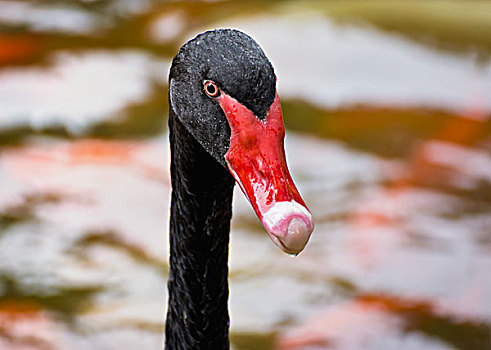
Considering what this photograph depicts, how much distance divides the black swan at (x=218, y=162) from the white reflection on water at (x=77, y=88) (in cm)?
178

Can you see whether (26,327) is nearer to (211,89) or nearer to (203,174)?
(203,174)

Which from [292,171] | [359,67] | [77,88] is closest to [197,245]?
[292,171]

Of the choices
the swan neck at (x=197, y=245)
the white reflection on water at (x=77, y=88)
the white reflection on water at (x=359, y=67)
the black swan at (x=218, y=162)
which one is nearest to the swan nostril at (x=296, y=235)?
the black swan at (x=218, y=162)

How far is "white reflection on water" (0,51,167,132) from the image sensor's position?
11.3 ft

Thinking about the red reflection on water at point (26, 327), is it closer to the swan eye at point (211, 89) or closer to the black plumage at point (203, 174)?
the black plumage at point (203, 174)

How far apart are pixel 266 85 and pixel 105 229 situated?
161cm

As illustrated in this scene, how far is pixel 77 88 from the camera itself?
364 centimetres

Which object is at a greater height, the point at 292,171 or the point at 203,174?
the point at 292,171

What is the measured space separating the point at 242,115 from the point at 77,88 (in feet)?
7.77

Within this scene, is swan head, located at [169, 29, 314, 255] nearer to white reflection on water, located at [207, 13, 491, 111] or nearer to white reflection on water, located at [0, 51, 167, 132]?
white reflection on water, located at [0, 51, 167, 132]

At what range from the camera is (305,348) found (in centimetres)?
241

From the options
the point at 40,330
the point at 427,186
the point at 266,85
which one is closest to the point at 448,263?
the point at 427,186

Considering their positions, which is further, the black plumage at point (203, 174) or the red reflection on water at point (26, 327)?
the red reflection on water at point (26, 327)

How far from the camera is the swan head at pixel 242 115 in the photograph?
4.49 feet
